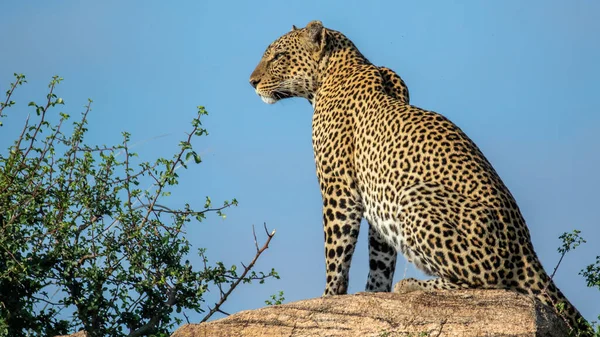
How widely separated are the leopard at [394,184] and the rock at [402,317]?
22 centimetres

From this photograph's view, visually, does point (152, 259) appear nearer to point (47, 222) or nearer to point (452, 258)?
point (47, 222)

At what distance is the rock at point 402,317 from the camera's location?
8461 mm

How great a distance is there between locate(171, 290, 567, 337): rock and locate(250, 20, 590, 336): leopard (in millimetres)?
221

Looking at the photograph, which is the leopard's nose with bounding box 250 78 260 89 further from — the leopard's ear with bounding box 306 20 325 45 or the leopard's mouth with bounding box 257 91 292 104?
the leopard's ear with bounding box 306 20 325 45

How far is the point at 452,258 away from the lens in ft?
28.7

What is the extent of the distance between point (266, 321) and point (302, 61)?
3.81 metres

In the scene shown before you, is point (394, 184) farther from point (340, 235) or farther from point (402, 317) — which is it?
point (402, 317)

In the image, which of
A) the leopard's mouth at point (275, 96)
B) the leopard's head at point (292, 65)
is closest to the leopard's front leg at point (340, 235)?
the leopard's head at point (292, 65)

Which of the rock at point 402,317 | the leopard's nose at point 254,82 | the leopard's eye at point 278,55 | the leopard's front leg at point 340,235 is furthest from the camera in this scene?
the leopard's nose at point 254,82

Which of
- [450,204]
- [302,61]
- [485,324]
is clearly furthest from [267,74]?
[485,324]

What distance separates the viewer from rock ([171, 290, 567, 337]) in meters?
8.46

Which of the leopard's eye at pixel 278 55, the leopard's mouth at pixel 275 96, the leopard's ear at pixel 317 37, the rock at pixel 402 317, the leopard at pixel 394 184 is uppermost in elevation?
the leopard's eye at pixel 278 55

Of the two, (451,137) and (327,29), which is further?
(327,29)

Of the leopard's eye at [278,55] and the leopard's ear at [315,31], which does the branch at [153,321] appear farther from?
the leopard's ear at [315,31]
